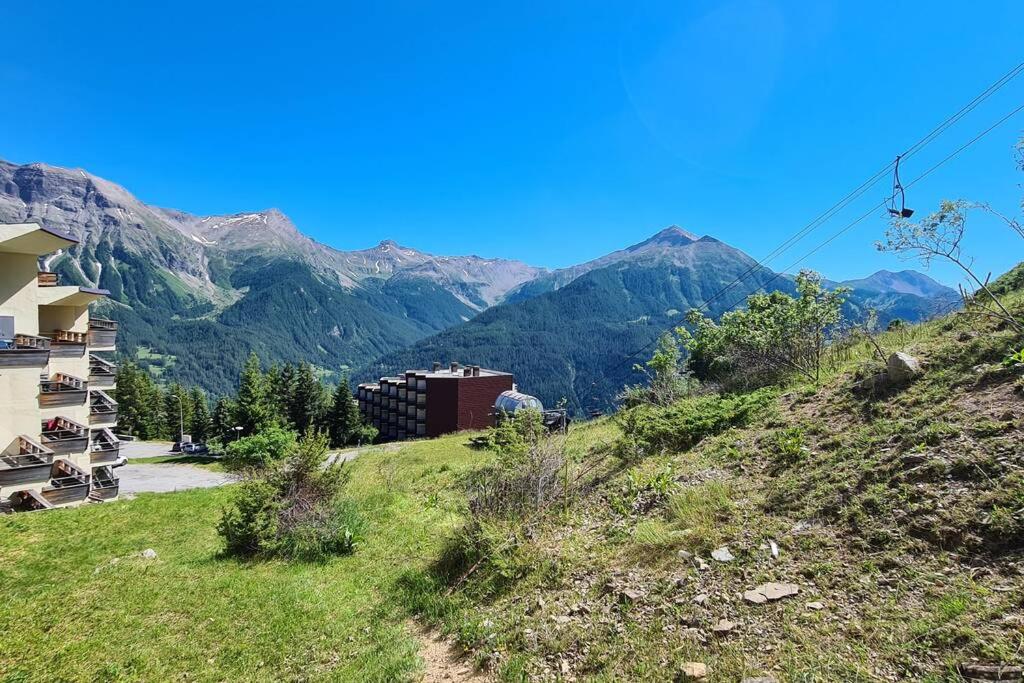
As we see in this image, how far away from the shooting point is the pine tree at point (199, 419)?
56.8 m

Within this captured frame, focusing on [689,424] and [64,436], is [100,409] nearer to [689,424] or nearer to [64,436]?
[64,436]

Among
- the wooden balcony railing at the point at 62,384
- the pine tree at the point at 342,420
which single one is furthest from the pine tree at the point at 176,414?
the wooden balcony railing at the point at 62,384

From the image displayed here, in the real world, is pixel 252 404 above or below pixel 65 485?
above

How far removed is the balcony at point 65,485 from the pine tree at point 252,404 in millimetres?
30981

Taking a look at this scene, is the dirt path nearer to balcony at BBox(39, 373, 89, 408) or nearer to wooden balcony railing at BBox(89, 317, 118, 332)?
balcony at BBox(39, 373, 89, 408)

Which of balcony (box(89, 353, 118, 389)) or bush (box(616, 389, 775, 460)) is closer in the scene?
bush (box(616, 389, 775, 460))

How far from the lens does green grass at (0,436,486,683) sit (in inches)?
207

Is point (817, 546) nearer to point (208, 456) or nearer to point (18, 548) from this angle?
point (18, 548)

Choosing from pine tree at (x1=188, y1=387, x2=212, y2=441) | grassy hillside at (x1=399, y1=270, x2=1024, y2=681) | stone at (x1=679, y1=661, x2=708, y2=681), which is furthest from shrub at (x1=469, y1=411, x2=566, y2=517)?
pine tree at (x1=188, y1=387, x2=212, y2=441)

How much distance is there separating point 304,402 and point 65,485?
4147 cm

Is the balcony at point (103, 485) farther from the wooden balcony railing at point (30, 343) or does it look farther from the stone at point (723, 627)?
the stone at point (723, 627)

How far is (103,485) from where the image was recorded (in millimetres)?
19094

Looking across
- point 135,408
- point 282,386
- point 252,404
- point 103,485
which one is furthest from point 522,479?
point 135,408

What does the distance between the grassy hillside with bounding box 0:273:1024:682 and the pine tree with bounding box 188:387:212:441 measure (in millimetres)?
54532
